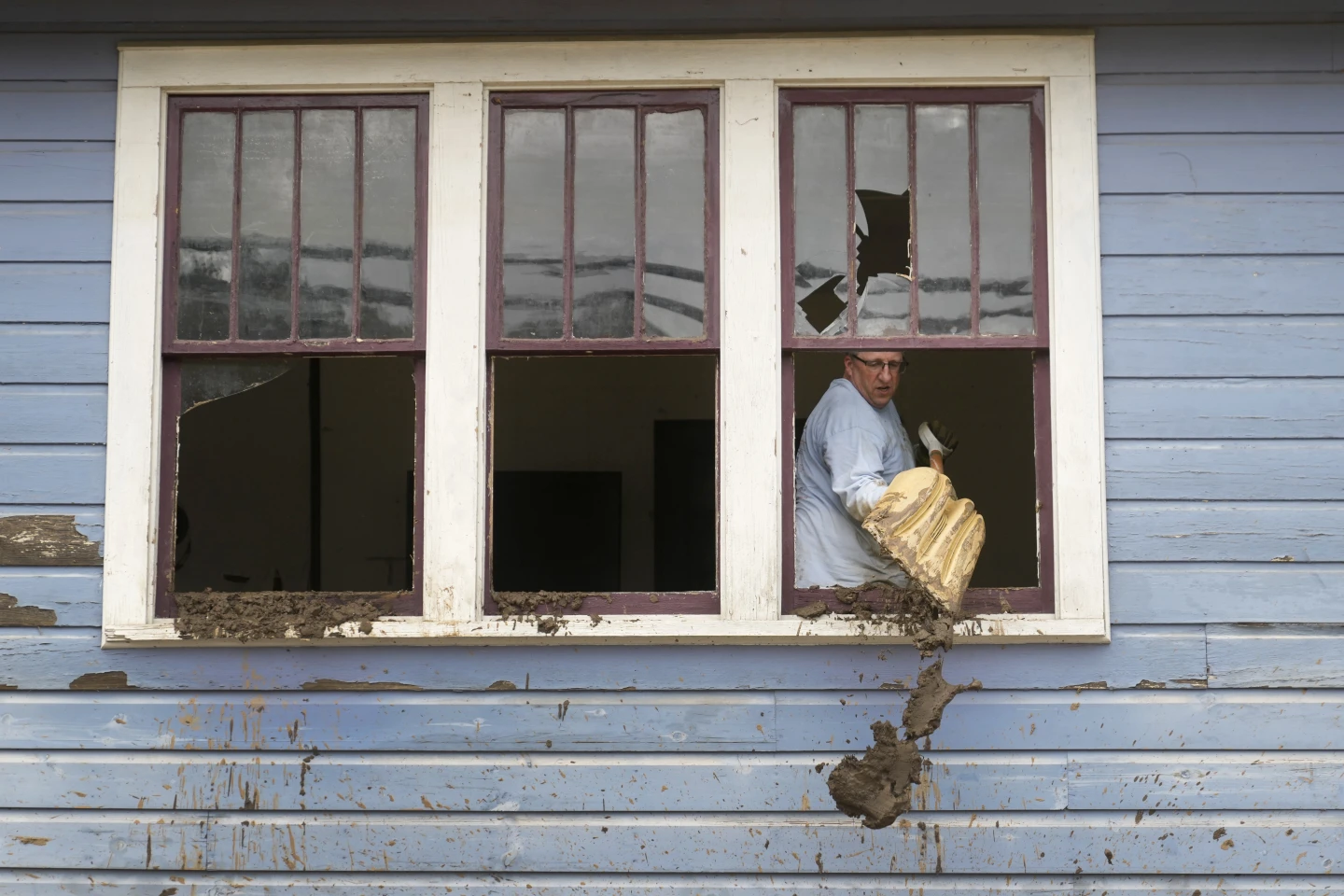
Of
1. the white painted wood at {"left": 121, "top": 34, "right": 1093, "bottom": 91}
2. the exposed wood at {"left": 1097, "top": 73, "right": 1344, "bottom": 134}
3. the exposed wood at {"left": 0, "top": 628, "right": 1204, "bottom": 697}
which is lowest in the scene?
the exposed wood at {"left": 0, "top": 628, "right": 1204, "bottom": 697}

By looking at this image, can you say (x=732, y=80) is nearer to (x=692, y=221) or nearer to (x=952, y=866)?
(x=692, y=221)

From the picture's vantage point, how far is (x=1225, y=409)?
3.59m

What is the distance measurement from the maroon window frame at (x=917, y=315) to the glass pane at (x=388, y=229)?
1.21 metres

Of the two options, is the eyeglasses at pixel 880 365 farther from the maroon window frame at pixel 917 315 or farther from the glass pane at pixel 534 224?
the glass pane at pixel 534 224

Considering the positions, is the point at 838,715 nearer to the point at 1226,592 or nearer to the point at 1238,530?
the point at 1226,592

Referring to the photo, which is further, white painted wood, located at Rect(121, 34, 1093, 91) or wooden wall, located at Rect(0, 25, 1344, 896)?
white painted wood, located at Rect(121, 34, 1093, 91)

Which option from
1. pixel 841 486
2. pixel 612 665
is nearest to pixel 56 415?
pixel 612 665

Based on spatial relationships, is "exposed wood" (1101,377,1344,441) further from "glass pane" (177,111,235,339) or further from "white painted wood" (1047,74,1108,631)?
A: "glass pane" (177,111,235,339)

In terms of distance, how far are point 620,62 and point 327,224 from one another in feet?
3.58

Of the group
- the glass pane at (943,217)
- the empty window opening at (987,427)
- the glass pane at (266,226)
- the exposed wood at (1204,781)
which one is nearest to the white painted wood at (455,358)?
the glass pane at (266,226)

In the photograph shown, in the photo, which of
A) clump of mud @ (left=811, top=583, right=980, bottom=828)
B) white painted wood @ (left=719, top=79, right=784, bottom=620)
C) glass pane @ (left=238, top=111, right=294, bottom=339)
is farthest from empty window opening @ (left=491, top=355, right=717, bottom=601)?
clump of mud @ (left=811, top=583, right=980, bottom=828)

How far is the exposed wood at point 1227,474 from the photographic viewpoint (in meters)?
3.57

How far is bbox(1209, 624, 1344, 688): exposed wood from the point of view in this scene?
11.6ft

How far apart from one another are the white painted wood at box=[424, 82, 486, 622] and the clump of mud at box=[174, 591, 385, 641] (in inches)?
9.8
